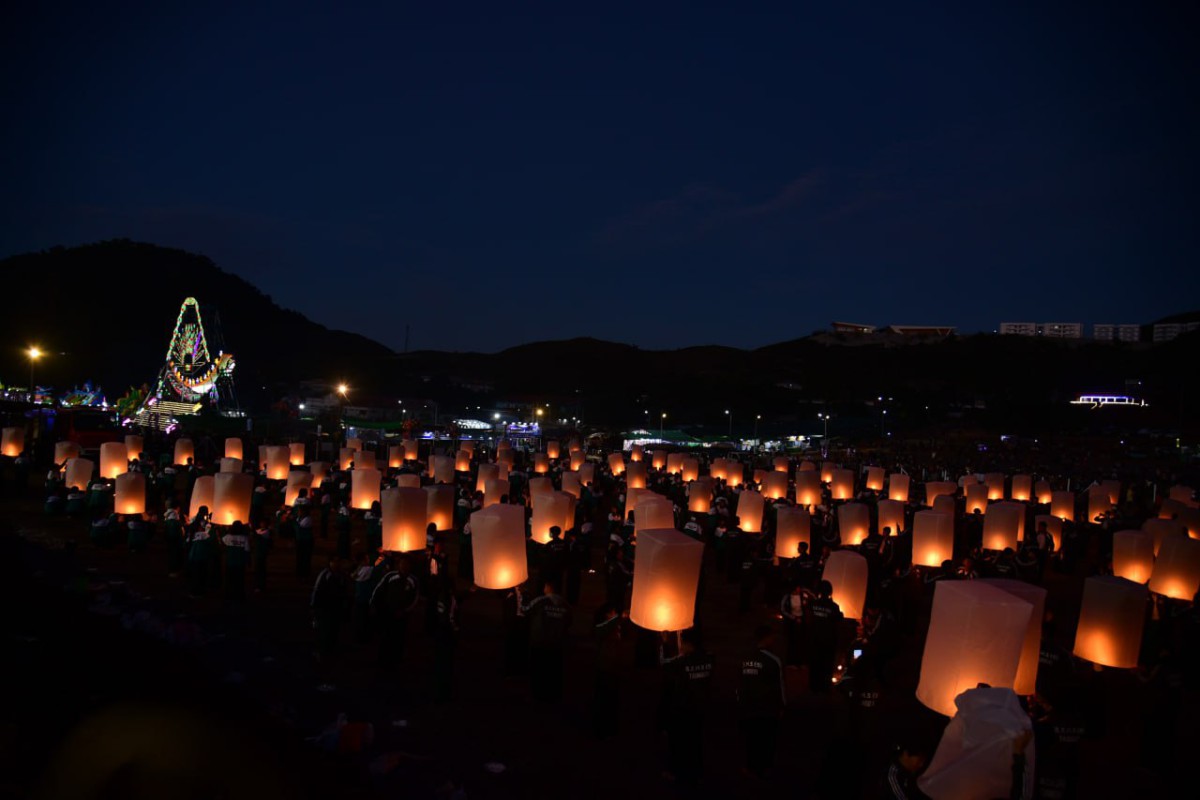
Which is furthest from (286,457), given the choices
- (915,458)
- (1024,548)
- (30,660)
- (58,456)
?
(915,458)

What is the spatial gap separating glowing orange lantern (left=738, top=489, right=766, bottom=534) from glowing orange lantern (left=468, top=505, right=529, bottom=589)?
23.2 ft

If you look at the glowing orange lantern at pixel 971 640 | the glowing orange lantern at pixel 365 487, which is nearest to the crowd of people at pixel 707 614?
the glowing orange lantern at pixel 971 640

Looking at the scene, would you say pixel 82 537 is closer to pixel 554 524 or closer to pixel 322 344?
pixel 554 524

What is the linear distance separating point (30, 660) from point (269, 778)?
3328 mm

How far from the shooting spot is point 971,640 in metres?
4.91

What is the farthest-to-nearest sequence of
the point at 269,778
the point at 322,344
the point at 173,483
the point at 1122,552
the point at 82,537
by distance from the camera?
1. the point at 322,344
2. the point at 173,483
3. the point at 82,537
4. the point at 1122,552
5. the point at 269,778

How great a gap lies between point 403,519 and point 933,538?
8150 millimetres

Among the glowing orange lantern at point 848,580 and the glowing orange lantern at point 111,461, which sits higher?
the glowing orange lantern at point 111,461

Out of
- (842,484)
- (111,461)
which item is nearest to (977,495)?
(842,484)

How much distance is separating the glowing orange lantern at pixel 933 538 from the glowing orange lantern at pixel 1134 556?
235cm

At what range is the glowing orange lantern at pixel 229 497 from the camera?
34.5 ft

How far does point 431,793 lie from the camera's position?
5234 mm

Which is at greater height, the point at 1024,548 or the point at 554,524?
the point at 554,524

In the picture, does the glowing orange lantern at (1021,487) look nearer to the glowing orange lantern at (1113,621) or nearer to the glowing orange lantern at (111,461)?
the glowing orange lantern at (1113,621)
